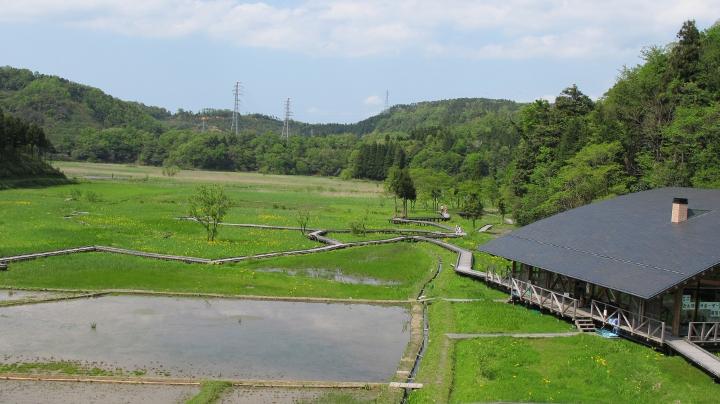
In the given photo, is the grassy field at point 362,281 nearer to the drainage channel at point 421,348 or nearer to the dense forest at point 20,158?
the drainage channel at point 421,348

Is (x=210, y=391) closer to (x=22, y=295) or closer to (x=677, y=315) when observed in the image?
(x=22, y=295)

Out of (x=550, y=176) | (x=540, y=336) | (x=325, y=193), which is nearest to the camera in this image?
(x=540, y=336)

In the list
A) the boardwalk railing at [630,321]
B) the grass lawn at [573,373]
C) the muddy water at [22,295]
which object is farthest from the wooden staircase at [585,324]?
the muddy water at [22,295]

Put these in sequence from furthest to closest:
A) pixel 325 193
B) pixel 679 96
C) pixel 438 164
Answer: pixel 438 164 → pixel 325 193 → pixel 679 96

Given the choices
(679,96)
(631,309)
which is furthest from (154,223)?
(679,96)

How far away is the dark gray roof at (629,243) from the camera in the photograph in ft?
80.3

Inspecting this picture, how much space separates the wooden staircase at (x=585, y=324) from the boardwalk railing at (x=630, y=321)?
283 millimetres

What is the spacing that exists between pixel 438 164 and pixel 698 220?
417 ft

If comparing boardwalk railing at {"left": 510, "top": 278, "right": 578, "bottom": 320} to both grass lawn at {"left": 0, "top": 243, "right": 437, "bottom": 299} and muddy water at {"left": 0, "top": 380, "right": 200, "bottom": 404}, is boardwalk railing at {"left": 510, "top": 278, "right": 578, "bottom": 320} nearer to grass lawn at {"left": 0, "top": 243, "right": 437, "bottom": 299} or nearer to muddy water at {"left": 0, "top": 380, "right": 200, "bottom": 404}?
grass lawn at {"left": 0, "top": 243, "right": 437, "bottom": 299}

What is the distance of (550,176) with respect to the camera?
228 ft

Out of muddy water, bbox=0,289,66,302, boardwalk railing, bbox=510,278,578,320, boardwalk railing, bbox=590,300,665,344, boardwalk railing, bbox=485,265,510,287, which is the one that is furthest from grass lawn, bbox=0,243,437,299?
boardwalk railing, bbox=590,300,665,344

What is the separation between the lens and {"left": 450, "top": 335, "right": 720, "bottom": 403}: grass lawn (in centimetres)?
1933

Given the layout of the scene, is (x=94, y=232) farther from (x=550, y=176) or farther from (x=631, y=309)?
(x=550, y=176)

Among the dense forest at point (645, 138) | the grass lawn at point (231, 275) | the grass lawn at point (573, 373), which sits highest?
the dense forest at point (645, 138)
